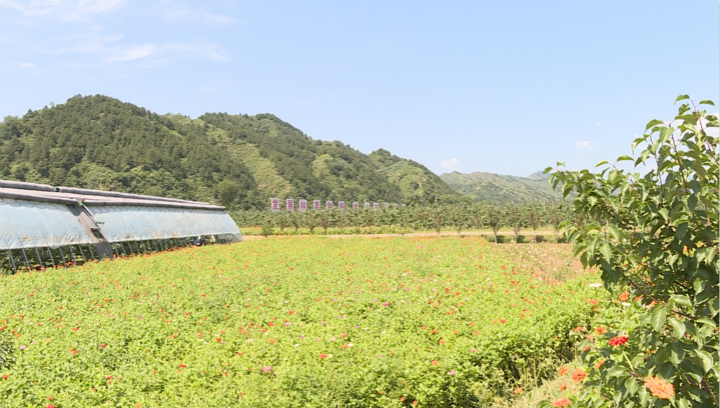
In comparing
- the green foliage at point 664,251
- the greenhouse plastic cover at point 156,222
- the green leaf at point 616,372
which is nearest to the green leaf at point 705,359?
the green foliage at point 664,251

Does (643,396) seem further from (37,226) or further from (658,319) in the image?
(37,226)

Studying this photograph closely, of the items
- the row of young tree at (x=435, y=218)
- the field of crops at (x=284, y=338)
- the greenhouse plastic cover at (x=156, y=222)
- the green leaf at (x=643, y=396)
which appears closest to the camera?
the green leaf at (x=643, y=396)

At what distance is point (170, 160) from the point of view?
86688 mm

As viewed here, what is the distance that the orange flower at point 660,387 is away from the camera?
246cm

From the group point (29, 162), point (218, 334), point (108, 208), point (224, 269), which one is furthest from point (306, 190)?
point (218, 334)

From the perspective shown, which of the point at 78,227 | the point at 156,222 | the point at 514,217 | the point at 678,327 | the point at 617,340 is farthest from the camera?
the point at 514,217

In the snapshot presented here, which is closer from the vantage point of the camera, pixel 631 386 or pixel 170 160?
pixel 631 386

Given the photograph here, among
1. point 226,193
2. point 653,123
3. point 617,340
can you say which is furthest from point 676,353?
point 226,193

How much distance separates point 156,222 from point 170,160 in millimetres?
64893

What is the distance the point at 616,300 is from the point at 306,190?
322 ft

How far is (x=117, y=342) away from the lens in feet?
24.9

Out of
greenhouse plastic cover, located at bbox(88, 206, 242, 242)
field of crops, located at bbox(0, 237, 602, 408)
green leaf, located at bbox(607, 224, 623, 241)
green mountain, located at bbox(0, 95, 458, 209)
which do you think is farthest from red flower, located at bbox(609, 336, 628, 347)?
green mountain, located at bbox(0, 95, 458, 209)

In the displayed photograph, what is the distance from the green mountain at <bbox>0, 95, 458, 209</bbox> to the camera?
7462 centimetres

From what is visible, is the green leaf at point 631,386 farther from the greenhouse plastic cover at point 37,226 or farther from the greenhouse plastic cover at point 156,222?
the greenhouse plastic cover at point 156,222
